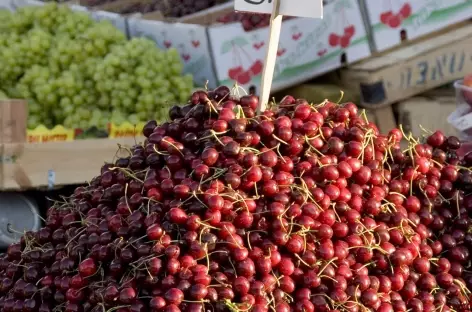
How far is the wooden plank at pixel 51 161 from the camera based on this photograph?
3.08 meters

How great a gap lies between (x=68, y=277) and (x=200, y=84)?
235cm

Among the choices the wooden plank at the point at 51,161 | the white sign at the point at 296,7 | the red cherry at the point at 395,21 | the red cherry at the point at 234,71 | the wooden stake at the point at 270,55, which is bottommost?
the wooden plank at the point at 51,161

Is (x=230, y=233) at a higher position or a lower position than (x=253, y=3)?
lower

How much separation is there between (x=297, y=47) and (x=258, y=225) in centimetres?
235

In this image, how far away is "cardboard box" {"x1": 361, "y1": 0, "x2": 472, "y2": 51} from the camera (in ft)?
11.9

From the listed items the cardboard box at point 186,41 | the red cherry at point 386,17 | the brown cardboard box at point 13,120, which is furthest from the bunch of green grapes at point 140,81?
the red cherry at point 386,17

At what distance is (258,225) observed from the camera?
140cm

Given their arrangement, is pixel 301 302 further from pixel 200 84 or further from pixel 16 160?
pixel 200 84

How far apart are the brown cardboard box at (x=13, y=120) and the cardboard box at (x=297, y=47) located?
972 mm

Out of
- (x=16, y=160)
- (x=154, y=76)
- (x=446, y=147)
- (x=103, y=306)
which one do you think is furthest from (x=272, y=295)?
(x=154, y=76)

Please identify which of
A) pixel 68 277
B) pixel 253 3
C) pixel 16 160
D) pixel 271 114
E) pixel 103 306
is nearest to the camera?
pixel 103 306

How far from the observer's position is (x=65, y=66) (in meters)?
3.69

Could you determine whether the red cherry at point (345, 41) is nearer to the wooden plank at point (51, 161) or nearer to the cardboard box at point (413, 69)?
the cardboard box at point (413, 69)

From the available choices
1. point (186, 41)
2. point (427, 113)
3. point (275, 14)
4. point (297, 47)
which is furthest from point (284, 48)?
point (275, 14)
